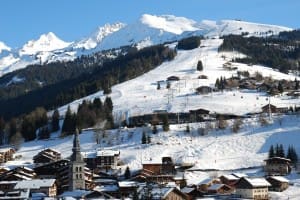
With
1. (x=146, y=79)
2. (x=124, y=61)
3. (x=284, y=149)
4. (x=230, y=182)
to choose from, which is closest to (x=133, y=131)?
(x=284, y=149)

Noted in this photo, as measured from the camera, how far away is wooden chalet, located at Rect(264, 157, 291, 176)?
7753cm

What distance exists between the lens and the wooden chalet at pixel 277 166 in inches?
3052

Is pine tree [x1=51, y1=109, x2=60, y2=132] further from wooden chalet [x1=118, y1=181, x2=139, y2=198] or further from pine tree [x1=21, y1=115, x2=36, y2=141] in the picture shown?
wooden chalet [x1=118, y1=181, x2=139, y2=198]

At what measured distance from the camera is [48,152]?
91125 millimetres

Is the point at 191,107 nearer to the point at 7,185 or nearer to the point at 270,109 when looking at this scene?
the point at 270,109

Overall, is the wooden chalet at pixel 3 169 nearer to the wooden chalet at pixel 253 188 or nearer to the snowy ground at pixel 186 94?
the wooden chalet at pixel 253 188

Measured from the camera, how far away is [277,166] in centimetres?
7825

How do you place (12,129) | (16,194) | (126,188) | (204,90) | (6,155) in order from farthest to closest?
(204,90)
(12,129)
(6,155)
(126,188)
(16,194)

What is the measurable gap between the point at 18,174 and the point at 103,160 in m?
10.8

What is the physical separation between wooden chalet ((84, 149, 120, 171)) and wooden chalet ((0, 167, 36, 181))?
7.72 metres

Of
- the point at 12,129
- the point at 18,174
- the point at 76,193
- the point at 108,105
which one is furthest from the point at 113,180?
the point at 108,105

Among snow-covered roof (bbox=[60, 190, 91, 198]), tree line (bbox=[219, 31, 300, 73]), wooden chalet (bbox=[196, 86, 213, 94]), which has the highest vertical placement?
tree line (bbox=[219, 31, 300, 73])

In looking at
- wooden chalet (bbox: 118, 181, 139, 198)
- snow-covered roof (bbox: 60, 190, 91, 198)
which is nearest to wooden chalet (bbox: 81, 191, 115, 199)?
snow-covered roof (bbox: 60, 190, 91, 198)

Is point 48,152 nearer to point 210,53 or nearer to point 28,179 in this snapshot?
point 28,179
